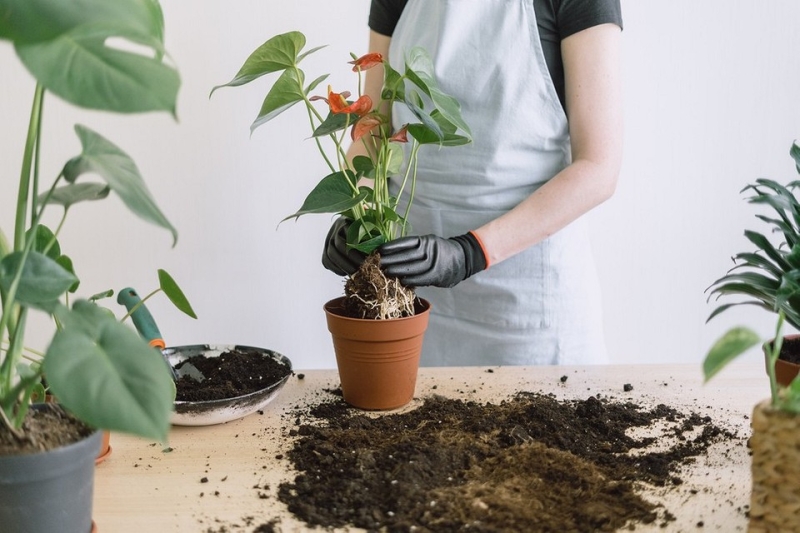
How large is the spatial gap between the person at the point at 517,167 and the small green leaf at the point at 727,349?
728 mm

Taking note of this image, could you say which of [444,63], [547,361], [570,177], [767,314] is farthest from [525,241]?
[767,314]

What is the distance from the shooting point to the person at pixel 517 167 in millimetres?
1396

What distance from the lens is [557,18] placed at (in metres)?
1.46

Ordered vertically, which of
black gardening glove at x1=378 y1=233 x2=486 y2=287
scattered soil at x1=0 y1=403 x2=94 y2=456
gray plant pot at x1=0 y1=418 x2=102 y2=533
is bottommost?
gray plant pot at x1=0 y1=418 x2=102 y2=533

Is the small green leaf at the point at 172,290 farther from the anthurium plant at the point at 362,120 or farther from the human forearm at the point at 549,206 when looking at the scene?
the human forearm at the point at 549,206

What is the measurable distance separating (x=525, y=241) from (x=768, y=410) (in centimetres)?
78

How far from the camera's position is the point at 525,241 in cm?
142

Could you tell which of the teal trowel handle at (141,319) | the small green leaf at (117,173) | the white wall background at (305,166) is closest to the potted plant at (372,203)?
the teal trowel handle at (141,319)

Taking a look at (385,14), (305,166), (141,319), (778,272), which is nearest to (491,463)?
(778,272)

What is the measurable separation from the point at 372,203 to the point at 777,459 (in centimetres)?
72

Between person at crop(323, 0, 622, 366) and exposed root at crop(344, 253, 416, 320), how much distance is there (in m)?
0.18

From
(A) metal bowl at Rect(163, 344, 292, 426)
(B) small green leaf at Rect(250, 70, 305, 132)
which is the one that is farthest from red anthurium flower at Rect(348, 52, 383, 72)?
Result: (A) metal bowl at Rect(163, 344, 292, 426)

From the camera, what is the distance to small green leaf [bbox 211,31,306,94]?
1050 millimetres

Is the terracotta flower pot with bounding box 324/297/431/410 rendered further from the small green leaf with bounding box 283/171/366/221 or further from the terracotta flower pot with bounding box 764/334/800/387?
the terracotta flower pot with bounding box 764/334/800/387
